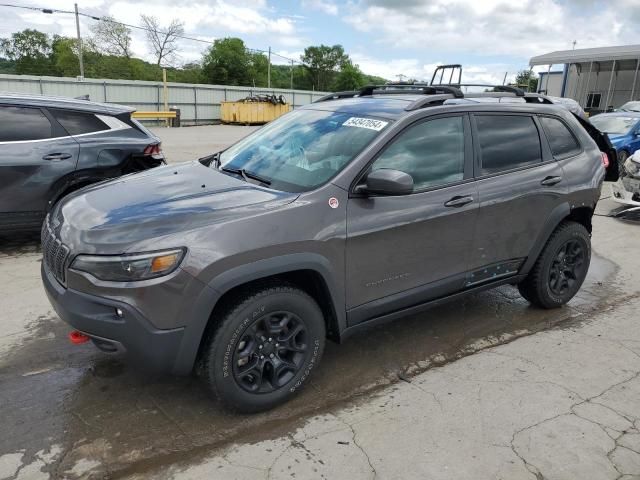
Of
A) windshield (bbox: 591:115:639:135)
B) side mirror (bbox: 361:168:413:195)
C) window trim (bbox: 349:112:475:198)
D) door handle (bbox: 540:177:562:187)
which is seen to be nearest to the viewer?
side mirror (bbox: 361:168:413:195)

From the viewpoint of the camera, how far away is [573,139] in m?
4.54

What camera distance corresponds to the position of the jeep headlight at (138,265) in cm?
253

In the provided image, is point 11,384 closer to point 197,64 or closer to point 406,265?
point 406,265

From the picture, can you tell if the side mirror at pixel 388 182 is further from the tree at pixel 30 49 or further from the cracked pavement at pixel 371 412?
the tree at pixel 30 49

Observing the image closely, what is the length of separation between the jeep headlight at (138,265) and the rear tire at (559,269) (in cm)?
315

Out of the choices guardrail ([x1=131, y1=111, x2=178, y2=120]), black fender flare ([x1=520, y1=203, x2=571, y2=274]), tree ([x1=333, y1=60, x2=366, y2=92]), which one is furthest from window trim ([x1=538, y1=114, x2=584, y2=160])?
tree ([x1=333, y1=60, x2=366, y2=92])

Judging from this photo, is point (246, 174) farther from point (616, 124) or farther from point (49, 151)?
point (616, 124)

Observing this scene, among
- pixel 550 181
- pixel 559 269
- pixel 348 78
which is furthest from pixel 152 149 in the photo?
pixel 348 78

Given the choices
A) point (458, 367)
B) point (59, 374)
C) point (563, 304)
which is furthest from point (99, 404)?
point (563, 304)

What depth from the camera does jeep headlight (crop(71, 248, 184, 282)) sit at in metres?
2.53

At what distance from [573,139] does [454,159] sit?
156cm

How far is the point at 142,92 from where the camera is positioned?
29.8m

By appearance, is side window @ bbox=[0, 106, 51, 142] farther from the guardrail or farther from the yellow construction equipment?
the yellow construction equipment

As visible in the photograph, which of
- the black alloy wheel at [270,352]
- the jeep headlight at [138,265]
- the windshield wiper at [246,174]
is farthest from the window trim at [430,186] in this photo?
the jeep headlight at [138,265]
